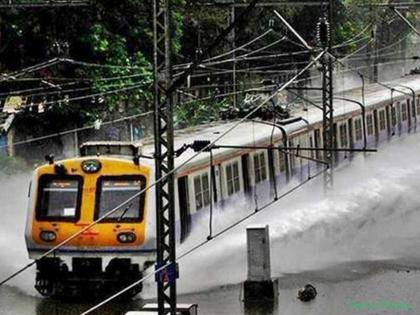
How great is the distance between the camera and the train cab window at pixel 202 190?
64.3 feet

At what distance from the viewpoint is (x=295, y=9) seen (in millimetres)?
50938

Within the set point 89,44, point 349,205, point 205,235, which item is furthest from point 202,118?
point 205,235

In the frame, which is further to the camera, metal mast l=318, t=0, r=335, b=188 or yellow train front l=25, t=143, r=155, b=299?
metal mast l=318, t=0, r=335, b=188

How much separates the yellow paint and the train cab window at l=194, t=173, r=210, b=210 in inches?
59.4

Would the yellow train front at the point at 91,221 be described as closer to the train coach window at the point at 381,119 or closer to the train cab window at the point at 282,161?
the train cab window at the point at 282,161

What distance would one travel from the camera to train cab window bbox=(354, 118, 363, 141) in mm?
29766

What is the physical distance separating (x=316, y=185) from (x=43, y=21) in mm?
9889

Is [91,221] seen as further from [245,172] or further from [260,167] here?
[260,167]

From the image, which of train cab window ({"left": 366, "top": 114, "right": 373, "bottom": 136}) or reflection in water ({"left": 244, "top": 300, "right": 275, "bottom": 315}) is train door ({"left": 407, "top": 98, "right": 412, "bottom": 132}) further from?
reflection in water ({"left": 244, "top": 300, "right": 275, "bottom": 315})

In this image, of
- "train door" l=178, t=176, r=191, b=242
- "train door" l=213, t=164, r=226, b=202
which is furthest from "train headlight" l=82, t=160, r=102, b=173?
"train door" l=213, t=164, r=226, b=202

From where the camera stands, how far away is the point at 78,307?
61.3 feet

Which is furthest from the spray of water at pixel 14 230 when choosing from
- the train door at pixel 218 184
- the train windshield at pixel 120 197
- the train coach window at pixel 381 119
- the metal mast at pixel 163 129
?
the train coach window at pixel 381 119

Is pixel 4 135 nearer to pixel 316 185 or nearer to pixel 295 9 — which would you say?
pixel 316 185

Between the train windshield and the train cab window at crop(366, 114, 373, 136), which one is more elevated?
the train windshield
